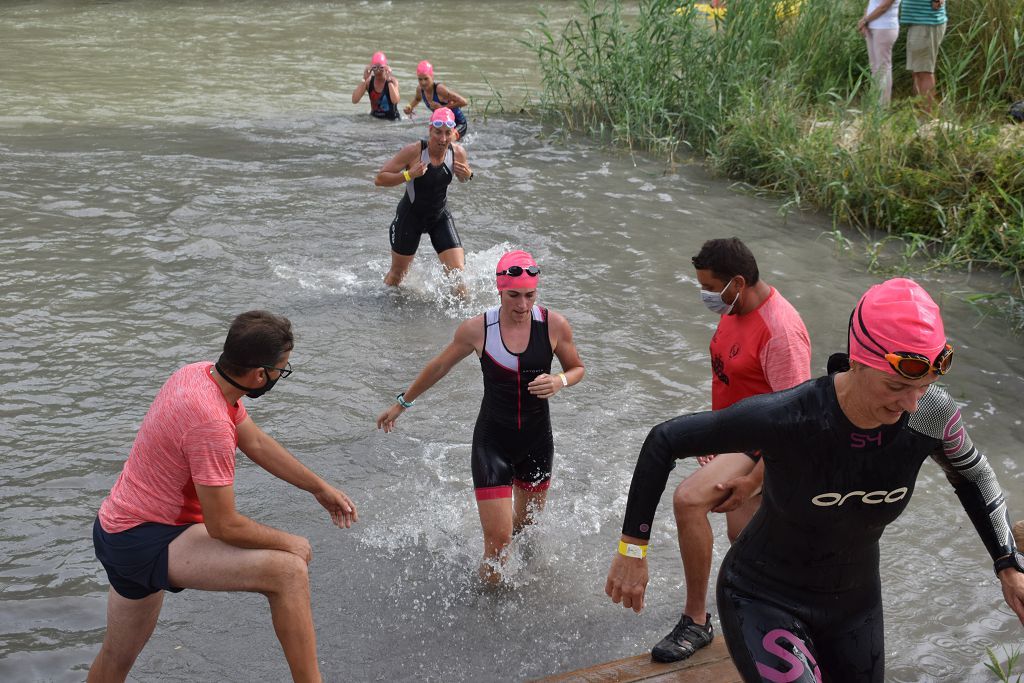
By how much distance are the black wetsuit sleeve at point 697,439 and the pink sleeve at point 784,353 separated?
1283 millimetres

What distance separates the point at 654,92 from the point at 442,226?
5.39 meters

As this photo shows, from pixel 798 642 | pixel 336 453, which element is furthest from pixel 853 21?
pixel 798 642

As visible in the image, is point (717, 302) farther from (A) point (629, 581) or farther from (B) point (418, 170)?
(B) point (418, 170)

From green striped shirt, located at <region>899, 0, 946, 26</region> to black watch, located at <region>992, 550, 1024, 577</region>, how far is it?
10.1m

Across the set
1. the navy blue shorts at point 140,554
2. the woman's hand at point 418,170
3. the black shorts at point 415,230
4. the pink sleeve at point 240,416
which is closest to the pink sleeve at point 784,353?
the pink sleeve at point 240,416

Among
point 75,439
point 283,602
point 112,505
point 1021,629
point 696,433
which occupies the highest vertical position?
point 696,433

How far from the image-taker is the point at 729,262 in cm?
480

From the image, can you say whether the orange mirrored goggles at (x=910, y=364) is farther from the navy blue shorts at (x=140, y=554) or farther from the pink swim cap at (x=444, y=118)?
the pink swim cap at (x=444, y=118)

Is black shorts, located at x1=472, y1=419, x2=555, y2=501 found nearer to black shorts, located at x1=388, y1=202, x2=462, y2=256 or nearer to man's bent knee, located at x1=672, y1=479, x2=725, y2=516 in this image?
man's bent knee, located at x1=672, y1=479, x2=725, y2=516

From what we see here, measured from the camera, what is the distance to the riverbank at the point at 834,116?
34.2 ft

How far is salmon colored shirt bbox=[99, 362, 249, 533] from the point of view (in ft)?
12.9

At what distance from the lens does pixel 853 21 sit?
1395cm

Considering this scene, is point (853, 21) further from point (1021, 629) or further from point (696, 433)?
point (696, 433)

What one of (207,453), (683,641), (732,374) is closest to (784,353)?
(732,374)
